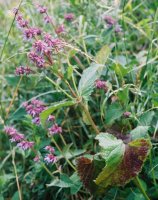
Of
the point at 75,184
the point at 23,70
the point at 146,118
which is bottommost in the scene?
the point at 75,184

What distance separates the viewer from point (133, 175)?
1036 millimetres

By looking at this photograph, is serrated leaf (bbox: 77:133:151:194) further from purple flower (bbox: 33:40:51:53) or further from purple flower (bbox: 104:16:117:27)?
purple flower (bbox: 104:16:117:27)

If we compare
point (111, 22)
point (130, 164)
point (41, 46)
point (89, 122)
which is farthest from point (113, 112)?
point (111, 22)

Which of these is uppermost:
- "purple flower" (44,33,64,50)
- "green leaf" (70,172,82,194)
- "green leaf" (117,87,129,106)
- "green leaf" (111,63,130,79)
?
"purple flower" (44,33,64,50)

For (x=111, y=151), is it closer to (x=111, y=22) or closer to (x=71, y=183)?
(x=71, y=183)

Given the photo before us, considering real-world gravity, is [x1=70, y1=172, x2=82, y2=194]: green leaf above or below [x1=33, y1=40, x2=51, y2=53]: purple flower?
below

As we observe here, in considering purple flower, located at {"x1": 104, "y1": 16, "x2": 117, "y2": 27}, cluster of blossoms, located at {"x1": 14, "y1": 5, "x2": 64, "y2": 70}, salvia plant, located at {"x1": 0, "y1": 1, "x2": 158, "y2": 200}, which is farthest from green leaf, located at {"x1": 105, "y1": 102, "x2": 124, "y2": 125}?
purple flower, located at {"x1": 104, "y1": 16, "x2": 117, "y2": 27}

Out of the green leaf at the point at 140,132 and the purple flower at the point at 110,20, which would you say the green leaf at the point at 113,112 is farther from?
the purple flower at the point at 110,20

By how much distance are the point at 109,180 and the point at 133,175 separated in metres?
0.06

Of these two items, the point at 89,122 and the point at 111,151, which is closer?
the point at 111,151

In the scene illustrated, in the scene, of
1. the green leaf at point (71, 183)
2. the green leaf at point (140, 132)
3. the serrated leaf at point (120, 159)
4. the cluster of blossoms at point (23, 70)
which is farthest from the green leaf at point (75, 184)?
the cluster of blossoms at point (23, 70)

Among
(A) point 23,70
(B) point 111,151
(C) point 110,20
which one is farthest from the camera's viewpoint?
(C) point 110,20

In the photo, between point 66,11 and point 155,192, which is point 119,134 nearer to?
point 155,192

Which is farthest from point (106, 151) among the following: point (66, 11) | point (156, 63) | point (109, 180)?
point (66, 11)
